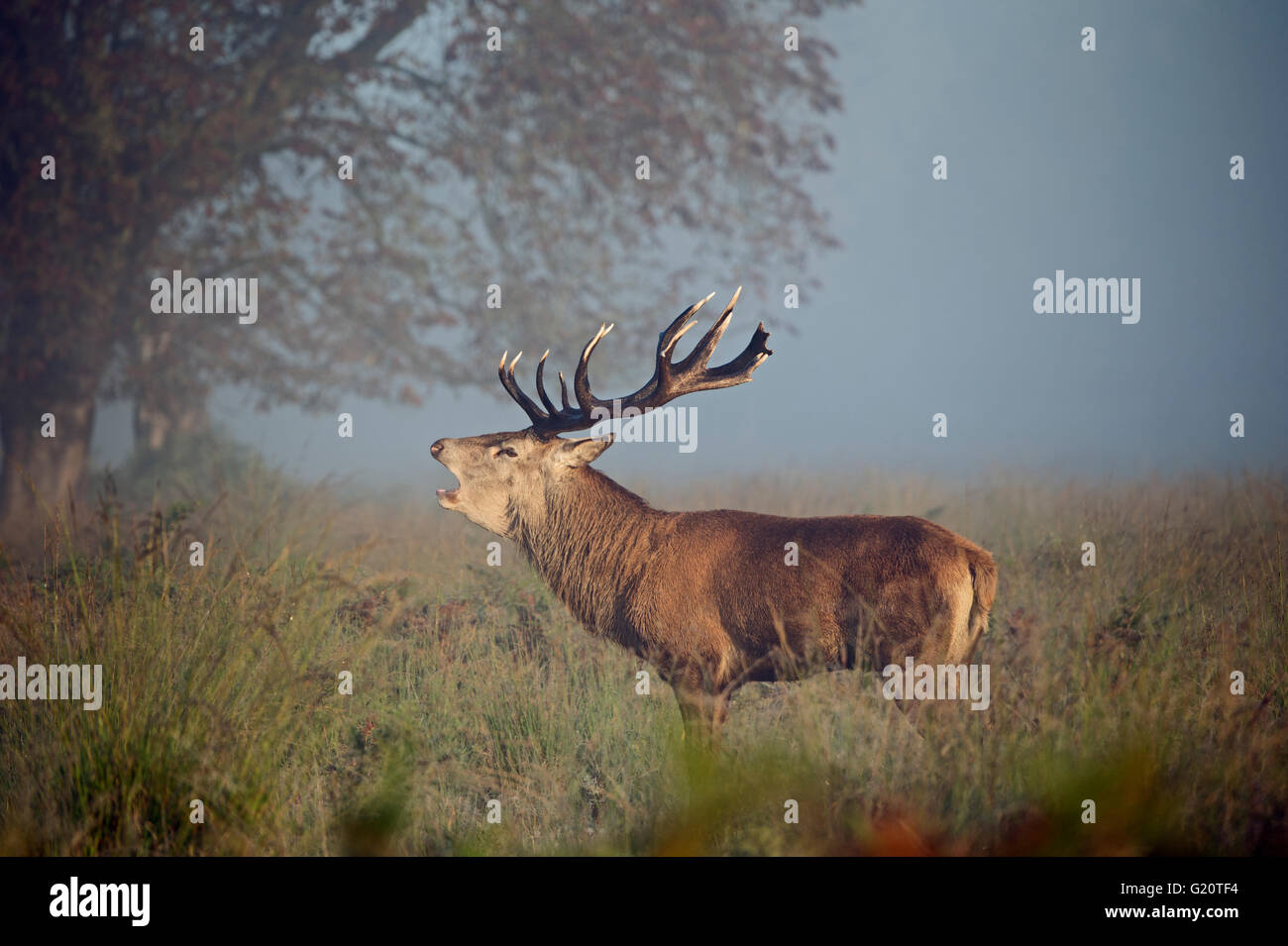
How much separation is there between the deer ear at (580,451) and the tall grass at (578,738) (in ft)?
3.71

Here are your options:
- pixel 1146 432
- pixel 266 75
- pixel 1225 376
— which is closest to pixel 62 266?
pixel 266 75

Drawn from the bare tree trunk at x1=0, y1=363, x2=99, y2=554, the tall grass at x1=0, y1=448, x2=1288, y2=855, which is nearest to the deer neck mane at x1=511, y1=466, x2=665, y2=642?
the tall grass at x1=0, y1=448, x2=1288, y2=855

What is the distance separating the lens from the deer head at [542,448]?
5176 millimetres

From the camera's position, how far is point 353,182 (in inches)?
506

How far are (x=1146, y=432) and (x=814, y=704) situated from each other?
35422mm

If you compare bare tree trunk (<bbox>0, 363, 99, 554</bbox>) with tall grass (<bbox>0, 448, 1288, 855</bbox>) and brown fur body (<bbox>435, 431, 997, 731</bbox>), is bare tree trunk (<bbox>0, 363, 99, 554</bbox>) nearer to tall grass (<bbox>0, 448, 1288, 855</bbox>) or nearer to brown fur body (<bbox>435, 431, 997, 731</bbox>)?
tall grass (<bbox>0, 448, 1288, 855</bbox>)

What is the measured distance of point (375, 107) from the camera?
12.9 metres

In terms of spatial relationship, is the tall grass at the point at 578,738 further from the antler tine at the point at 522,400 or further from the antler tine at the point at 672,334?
the antler tine at the point at 672,334

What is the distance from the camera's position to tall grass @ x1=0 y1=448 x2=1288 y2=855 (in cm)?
335

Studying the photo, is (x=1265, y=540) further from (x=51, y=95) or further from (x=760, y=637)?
(x=51, y=95)

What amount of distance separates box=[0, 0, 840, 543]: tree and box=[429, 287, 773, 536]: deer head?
7.69 meters
